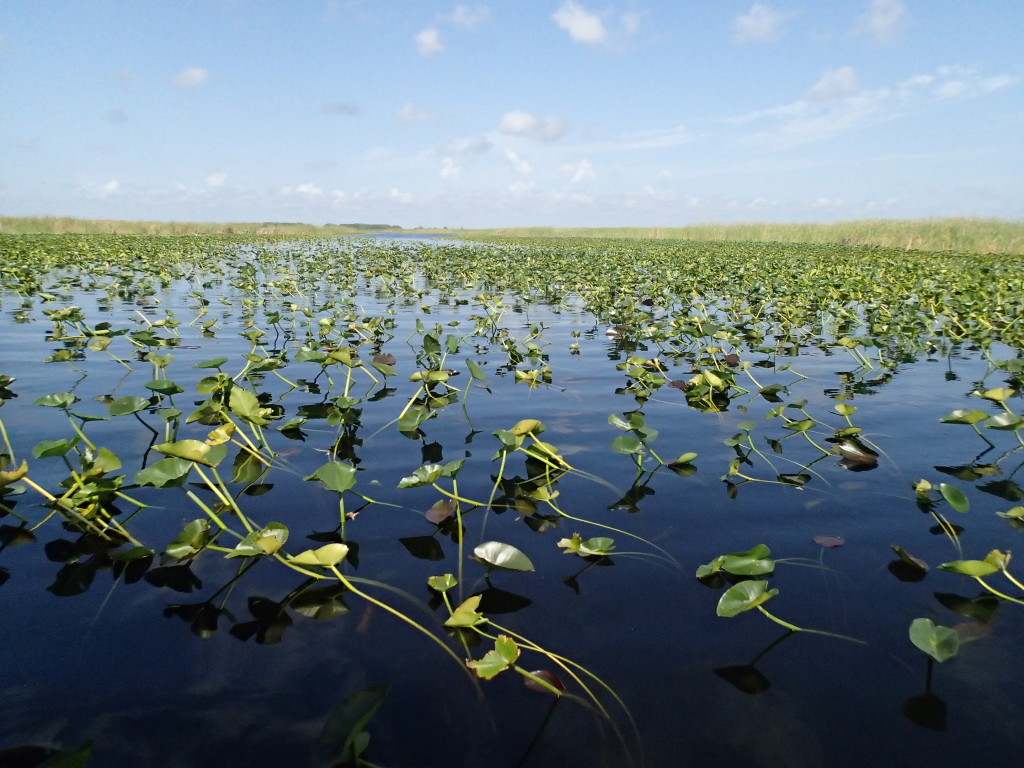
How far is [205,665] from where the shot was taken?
1586 millimetres

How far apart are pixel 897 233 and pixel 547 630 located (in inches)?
1336

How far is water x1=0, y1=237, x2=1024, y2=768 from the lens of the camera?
4.52ft

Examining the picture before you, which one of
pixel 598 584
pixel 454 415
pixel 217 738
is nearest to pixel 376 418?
pixel 454 415

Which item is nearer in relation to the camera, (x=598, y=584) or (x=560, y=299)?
(x=598, y=584)

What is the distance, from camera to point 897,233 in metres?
28.8

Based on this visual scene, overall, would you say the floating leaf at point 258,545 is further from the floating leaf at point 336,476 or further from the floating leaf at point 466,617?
the floating leaf at point 466,617

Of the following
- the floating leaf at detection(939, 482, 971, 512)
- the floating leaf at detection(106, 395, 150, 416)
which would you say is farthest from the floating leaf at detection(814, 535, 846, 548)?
the floating leaf at detection(106, 395, 150, 416)

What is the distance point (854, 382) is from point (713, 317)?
2.82 m

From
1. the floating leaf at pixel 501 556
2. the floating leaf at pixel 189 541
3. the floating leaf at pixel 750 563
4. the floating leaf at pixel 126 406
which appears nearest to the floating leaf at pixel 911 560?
the floating leaf at pixel 750 563

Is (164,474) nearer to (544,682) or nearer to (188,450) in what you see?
(188,450)

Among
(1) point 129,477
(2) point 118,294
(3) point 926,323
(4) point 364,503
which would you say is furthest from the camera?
(2) point 118,294

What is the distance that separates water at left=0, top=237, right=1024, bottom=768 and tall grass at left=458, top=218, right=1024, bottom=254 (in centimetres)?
2836

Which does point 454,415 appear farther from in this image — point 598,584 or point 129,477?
point 598,584

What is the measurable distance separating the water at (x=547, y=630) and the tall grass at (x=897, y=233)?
28.4m
